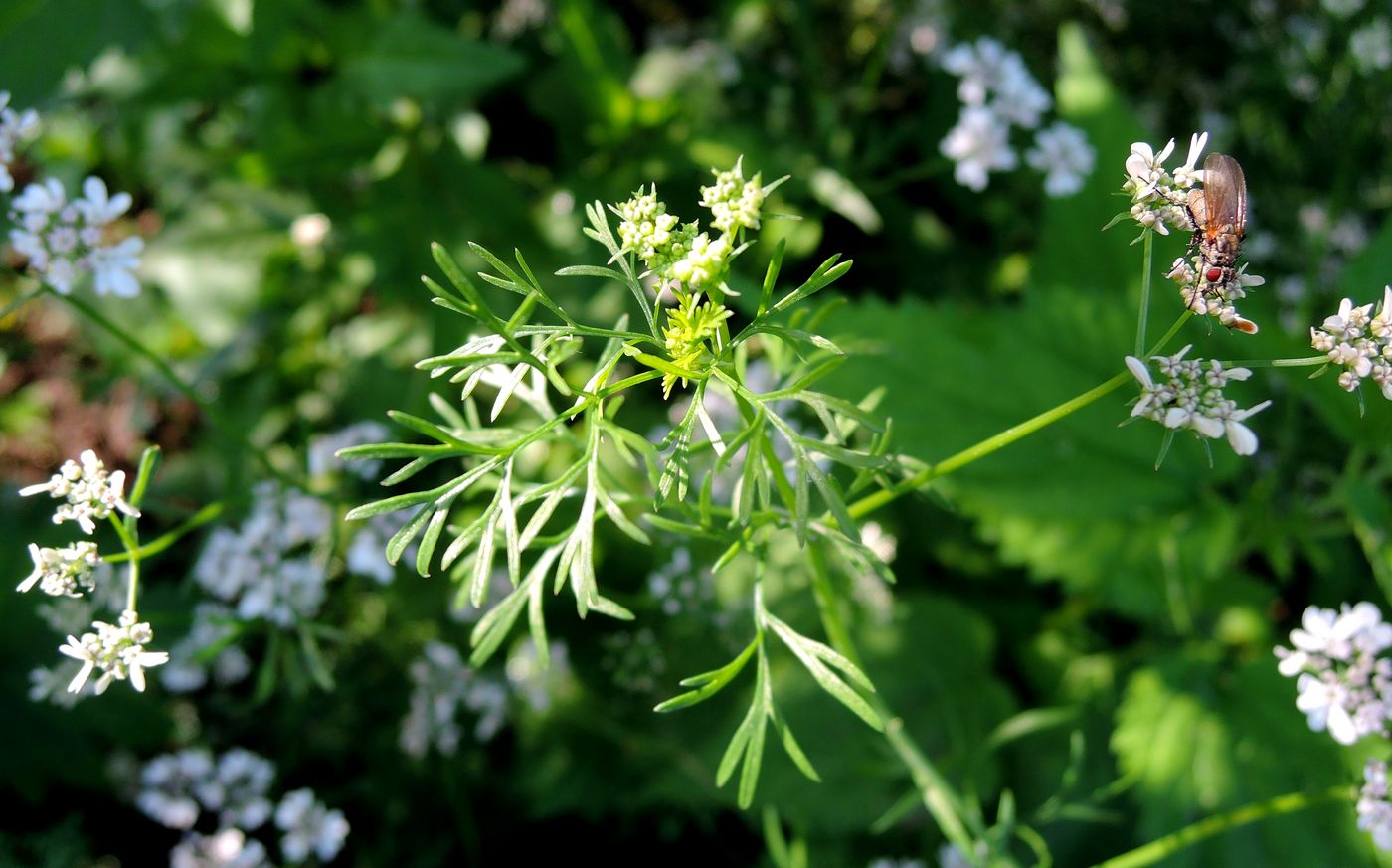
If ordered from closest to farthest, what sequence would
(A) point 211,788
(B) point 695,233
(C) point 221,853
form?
(B) point 695,233 < (C) point 221,853 < (A) point 211,788

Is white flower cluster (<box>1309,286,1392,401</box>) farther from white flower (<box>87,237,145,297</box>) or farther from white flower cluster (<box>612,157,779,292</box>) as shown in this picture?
white flower (<box>87,237,145,297</box>)

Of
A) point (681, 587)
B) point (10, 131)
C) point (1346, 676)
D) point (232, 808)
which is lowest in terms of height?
point (1346, 676)

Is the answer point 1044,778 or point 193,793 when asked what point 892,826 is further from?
point 193,793

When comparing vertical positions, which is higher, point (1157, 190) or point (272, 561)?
point (1157, 190)

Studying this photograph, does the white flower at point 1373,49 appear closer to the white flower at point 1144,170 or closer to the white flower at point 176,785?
the white flower at point 1144,170

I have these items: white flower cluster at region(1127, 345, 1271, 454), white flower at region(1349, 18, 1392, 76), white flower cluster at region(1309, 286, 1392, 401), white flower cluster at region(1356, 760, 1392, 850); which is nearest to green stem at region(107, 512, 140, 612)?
white flower cluster at region(1127, 345, 1271, 454)

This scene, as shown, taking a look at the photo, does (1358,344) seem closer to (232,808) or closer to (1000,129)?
(1000,129)

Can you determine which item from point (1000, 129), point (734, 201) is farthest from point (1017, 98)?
point (734, 201)

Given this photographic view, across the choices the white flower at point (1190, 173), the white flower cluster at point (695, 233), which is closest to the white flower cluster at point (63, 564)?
the white flower cluster at point (695, 233)
